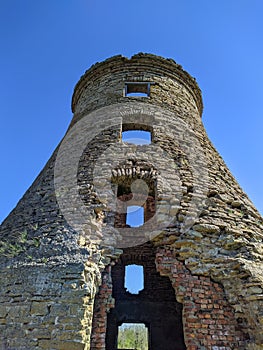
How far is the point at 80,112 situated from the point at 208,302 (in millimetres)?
6131

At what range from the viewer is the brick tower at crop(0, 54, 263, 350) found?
4.18m

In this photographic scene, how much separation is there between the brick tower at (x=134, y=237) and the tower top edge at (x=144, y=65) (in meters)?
0.05

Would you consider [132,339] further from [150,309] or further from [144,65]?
[144,65]

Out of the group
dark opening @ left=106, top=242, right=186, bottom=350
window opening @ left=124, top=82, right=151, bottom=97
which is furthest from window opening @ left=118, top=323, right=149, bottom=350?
window opening @ left=124, top=82, right=151, bottom=97

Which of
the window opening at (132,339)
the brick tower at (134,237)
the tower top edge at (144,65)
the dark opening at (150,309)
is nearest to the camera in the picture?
the brick tower at (134,237)

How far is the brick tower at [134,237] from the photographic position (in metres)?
4.18

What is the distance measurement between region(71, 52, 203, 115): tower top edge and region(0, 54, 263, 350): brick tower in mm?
54

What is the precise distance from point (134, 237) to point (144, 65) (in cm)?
520

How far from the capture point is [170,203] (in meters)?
5.55

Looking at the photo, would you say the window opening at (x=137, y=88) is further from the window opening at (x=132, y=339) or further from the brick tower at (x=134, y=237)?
the window opening at (x=132, y=339)

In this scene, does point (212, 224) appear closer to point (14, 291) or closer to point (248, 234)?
point (248, 234)

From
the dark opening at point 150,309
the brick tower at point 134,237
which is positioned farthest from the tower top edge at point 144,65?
the dark opening at point 150,309

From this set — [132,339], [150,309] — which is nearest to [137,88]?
[150,309]

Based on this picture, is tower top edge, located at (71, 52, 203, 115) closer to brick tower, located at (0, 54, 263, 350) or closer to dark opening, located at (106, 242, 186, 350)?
brick tower, located at (0, 54, 263, 350)
